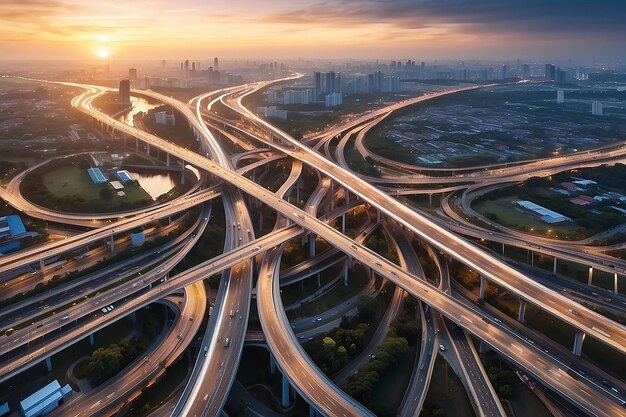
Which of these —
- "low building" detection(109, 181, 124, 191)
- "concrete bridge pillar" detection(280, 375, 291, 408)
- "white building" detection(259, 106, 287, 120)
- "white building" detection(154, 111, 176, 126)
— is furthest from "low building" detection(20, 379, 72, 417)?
"white building" detection(259, 106, 287, 120)

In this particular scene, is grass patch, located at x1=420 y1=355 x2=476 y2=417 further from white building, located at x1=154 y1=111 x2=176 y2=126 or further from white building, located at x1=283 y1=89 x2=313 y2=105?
white building, located at x1=283 y1=89 x2=313 y2=105

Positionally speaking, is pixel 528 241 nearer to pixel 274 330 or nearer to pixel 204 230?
pixel 274 330

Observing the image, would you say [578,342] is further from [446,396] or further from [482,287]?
[446,396]

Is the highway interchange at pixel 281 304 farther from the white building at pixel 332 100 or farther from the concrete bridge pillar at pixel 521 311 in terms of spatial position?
the white building at pixel 332 100

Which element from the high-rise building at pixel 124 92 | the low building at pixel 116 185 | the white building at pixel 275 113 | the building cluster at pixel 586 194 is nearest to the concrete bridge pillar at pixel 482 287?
the building cluster at pixel 586 194

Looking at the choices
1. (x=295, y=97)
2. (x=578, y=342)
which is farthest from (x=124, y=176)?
(x=295, y=97)

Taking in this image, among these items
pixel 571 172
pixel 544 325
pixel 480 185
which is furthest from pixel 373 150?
pixel 544 325

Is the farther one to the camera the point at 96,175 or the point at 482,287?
the point at 96,175
